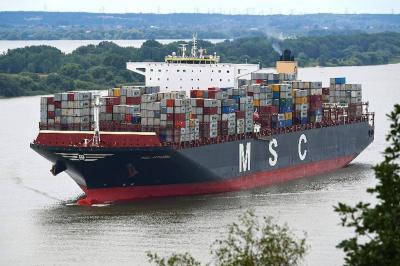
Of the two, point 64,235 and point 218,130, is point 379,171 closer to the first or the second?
point 64,235

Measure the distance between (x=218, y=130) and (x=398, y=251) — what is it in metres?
27.1

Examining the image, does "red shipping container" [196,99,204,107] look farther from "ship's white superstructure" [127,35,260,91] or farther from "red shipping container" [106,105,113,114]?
"ship's white superstructure" [127,35,260,91]

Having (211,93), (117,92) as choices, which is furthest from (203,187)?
(117,92)

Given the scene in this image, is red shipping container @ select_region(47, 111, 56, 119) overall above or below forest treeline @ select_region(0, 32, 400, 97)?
above

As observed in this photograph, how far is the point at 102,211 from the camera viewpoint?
134 ft

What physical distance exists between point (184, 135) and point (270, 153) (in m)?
6.79

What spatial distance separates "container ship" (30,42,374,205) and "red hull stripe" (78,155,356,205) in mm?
33

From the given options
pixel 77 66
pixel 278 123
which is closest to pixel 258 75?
pixel 278 123

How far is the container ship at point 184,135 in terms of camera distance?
42344 mm

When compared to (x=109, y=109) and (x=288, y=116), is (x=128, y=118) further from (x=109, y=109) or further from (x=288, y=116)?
(x=288, y=116)

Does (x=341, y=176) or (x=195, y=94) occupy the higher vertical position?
(x=195, y=94)

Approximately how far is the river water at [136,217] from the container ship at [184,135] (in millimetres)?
778

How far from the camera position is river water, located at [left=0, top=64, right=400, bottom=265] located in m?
34.2

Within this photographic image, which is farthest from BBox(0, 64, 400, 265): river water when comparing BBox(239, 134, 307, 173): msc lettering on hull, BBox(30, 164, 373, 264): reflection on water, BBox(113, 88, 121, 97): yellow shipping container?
BBox(113, 88, 121, 97): yellow shipping container
